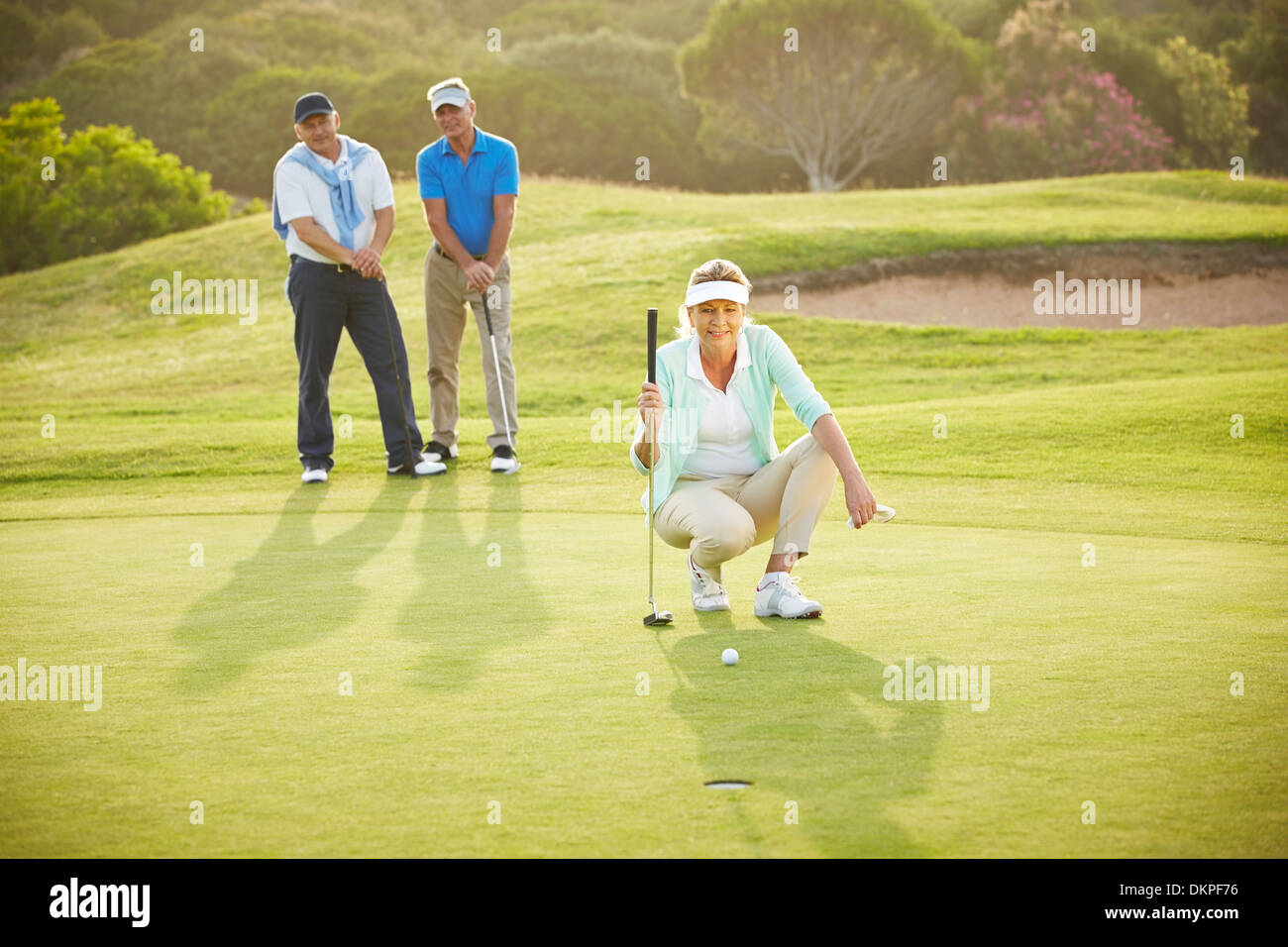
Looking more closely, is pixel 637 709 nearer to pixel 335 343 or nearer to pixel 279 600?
pixel 279 600

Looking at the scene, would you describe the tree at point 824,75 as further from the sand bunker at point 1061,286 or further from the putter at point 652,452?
the putter at point 652,452

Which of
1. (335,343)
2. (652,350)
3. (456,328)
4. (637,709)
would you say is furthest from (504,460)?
(637,709)

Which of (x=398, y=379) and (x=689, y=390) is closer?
(x=689, y=390)

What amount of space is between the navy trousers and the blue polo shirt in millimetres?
871

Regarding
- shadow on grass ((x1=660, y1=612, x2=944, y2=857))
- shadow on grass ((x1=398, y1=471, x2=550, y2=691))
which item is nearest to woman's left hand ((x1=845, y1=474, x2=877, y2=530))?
shadow on grass ((x1=660, y1=612, x2=944, y2=857))

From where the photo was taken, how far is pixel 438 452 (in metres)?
11.2

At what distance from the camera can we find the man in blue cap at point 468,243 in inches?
417

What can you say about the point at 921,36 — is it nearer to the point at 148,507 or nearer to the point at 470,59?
the point at 470,59

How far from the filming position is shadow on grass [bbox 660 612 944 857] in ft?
11.1

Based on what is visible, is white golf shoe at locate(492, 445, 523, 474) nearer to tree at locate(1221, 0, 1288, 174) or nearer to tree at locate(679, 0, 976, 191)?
tree at locate(679, 0, 976, 191)

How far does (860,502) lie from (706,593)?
→ 810 mm
